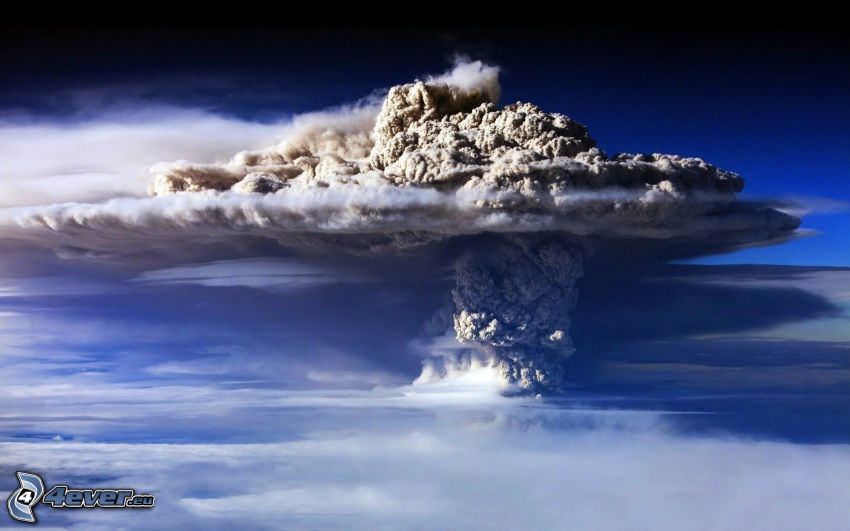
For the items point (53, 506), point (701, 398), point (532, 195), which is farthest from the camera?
point (701, 398)

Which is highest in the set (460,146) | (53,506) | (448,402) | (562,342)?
(460,146)

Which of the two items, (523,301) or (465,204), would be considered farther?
(523,301)

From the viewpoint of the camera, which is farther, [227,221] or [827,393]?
[827,393]

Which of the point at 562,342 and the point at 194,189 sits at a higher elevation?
the point at 194,189

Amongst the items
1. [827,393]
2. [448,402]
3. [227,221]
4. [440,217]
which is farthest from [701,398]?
[227,221]

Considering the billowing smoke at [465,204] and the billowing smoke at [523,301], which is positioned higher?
the billowing smoke at [465,204]

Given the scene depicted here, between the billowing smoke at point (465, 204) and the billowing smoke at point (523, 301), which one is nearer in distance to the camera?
the billowing smoke at point (465, 204)

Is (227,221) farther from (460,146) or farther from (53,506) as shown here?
(53,506)

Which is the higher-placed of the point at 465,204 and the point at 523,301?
the point at 465,204
